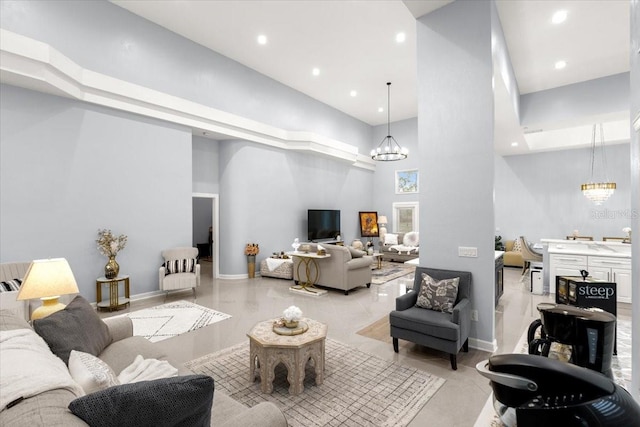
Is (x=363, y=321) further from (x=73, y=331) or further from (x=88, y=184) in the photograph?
(x=88, y=184)

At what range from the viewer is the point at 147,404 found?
1.00 metres

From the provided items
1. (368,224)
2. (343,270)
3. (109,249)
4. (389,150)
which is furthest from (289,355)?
(368,224)

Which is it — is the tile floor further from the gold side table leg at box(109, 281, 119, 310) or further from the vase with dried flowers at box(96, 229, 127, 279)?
the vase with dried flowers at box(96, 229, 127, 279)

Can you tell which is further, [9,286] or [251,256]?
[251,256]

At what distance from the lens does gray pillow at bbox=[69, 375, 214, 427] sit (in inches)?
38.9

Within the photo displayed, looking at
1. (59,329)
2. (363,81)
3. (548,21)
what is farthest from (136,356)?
(363,81)

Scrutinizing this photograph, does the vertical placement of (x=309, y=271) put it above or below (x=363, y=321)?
above

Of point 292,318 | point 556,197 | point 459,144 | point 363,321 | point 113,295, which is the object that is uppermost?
point 459,144

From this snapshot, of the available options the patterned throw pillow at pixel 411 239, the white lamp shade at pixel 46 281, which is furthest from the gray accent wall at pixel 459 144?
the patterned throw pillow at pixel 411 239

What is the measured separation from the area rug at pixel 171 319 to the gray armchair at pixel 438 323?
9.17 ft

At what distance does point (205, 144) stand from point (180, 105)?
53.6 inches

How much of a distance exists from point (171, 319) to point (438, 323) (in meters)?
3.93

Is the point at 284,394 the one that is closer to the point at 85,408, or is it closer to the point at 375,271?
the point at 85,408

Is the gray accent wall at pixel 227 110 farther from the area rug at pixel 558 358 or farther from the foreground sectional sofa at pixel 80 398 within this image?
the area rug at pixel 558 358
